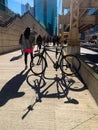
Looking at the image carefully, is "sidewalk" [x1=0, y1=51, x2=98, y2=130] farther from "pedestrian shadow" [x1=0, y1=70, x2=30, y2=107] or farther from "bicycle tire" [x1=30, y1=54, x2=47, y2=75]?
"bicycle tire" [x1=30, y1=54, x2=47, y2=75]

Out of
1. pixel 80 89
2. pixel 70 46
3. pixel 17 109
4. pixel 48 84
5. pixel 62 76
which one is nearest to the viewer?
pixel 17 109

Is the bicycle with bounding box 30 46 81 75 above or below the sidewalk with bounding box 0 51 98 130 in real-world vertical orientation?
above

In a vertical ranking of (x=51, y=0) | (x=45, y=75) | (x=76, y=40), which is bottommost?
(x=45, y=75)

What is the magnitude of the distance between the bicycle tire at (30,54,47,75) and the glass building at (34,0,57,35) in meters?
131

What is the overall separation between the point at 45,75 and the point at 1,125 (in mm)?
5761

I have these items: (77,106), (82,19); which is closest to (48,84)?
(77,106)

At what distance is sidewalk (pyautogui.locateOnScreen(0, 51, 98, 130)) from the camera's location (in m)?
5.13

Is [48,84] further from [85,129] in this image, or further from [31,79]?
[85,129]

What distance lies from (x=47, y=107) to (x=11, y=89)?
7.22 feet

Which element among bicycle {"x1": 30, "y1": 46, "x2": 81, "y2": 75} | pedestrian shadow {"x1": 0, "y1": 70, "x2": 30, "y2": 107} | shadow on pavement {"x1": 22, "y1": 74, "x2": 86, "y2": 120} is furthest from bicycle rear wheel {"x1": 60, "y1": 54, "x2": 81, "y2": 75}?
pedestrian shadow {"x1": 0, "y1": 70, "x2": 30, "y2": 107}

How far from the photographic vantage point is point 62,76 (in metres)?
10.5

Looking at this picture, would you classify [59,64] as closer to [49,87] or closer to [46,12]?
[49,87]

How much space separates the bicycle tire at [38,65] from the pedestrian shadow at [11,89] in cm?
80

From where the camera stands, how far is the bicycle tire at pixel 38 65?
35.6 ft
